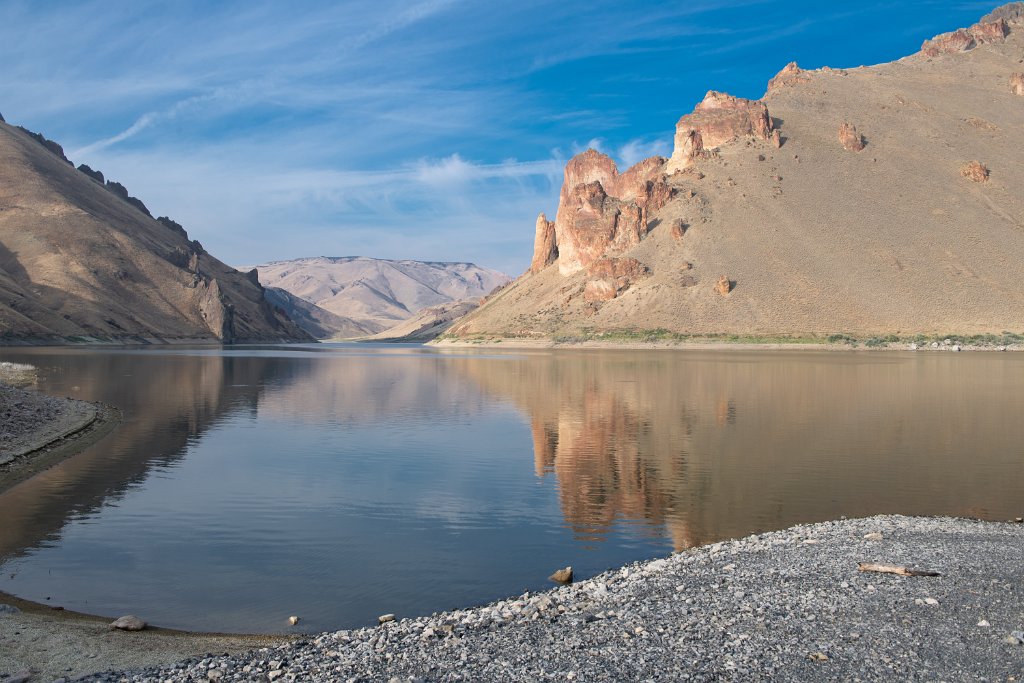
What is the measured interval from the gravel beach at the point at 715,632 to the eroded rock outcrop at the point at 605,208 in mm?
146601

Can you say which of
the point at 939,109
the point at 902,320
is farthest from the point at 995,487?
the point at 939,109

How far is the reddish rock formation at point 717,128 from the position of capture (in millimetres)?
170000

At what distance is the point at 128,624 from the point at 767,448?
2345 cm

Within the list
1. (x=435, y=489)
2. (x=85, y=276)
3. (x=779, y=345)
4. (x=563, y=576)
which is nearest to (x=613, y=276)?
(x=779, y=345)

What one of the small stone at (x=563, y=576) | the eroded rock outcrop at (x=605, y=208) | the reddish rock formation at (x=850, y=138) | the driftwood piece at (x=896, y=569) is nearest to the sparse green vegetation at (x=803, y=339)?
the eroded rock outcrop at (x=605, y=208)

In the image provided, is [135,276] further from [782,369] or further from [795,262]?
[782,369]

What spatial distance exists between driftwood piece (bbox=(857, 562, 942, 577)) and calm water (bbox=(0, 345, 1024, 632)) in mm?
4055

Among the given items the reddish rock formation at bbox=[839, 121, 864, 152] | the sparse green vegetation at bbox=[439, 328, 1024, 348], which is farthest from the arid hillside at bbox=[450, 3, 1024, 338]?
the sparse green vegetation at bbox=[439, 328, 1024, 348]

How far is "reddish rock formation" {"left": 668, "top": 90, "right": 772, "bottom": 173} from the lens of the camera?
170000 mm

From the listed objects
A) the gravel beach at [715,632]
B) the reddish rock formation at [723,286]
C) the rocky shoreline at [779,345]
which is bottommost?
the gravel beach at [715,632]

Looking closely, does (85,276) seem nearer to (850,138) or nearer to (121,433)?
(121,433)

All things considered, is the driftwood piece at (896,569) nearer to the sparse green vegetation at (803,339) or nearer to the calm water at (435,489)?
the calm water at (435,489)

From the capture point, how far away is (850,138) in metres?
167

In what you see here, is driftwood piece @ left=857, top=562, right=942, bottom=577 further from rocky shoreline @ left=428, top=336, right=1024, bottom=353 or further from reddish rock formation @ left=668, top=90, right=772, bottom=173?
reddish rock formation @ left=668, top=90, right=772, bottom=173
